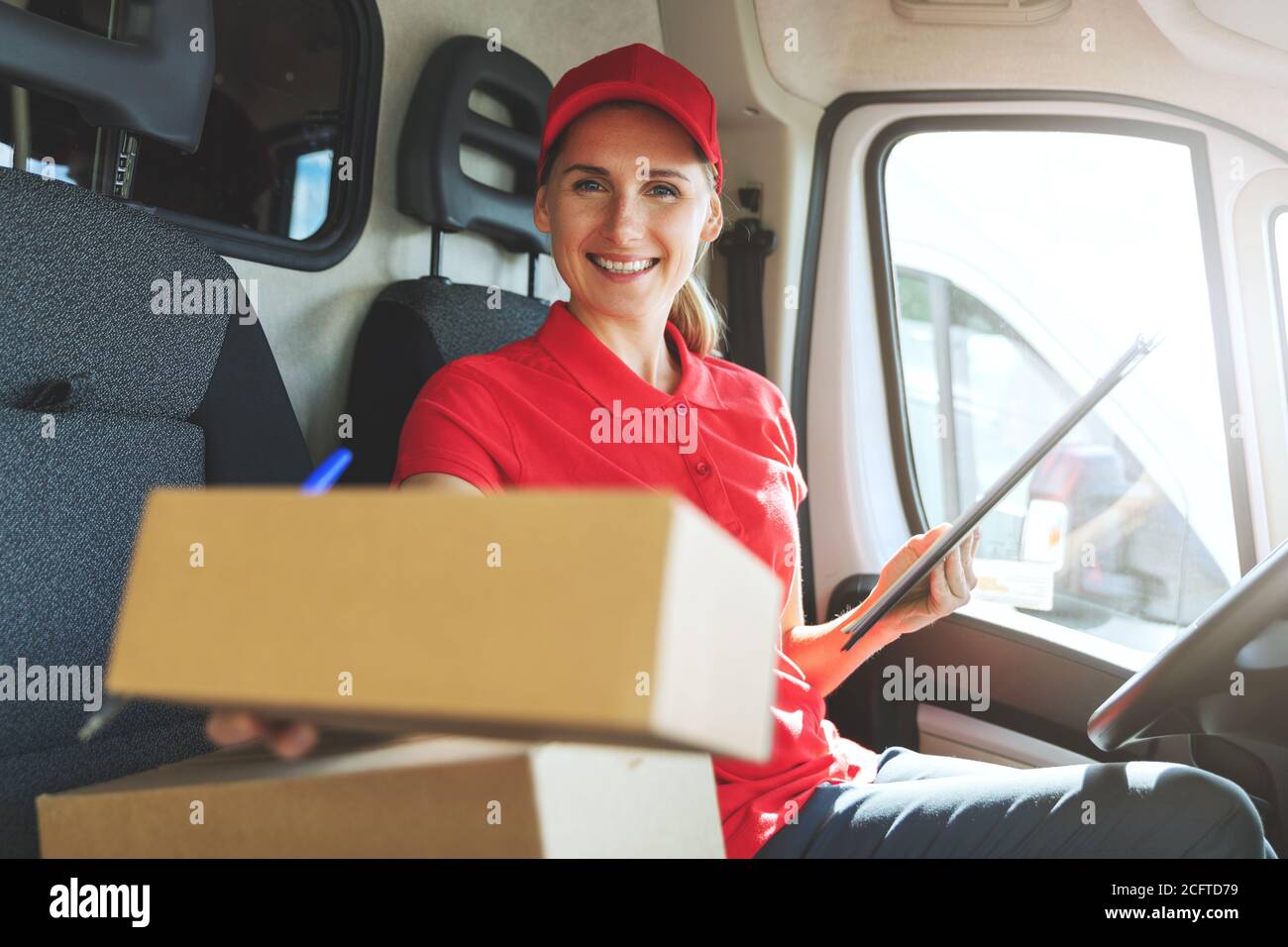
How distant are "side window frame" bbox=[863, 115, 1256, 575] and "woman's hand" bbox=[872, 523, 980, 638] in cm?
87

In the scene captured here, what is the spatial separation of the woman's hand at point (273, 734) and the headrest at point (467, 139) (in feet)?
3.68

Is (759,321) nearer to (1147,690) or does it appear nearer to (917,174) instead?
(917,174)

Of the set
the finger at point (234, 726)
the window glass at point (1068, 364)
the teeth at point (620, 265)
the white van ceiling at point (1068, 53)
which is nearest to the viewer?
the finger at point (234, 726)

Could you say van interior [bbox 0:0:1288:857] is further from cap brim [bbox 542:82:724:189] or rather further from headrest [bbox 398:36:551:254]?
cap brim [bbox 542:82:724:189]

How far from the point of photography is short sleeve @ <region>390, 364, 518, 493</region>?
117cm

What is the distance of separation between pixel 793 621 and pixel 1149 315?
107 cm

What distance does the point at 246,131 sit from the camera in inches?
61.4

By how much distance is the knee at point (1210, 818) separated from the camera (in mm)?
1106

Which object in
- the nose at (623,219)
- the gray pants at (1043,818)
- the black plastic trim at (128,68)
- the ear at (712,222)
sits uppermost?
the black plastic trim at (128,68)

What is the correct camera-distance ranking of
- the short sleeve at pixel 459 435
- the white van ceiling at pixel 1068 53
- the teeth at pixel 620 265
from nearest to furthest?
the short sleeve at pixel 459 435 → the teeth at pixel 620 265 → the white van ceiling at pixel 1068 53

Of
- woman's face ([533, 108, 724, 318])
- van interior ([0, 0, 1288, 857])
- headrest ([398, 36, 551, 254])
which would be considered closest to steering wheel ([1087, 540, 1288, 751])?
van interior ([0, 0, 1288, 857])

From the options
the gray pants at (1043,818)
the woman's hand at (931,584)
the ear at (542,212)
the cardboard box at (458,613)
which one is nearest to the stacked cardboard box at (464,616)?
the cardboard box at (458,613)

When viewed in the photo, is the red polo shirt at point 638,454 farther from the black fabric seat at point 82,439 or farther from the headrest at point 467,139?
the headrest at point 467,139

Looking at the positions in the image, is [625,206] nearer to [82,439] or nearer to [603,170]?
[603,170]
